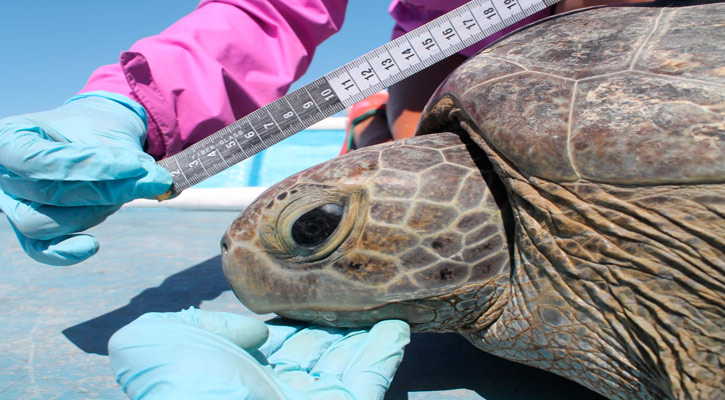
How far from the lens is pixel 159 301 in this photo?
160 cm

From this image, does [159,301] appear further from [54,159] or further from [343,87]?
[343,87]

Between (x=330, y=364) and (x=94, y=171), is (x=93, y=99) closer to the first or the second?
(x=94, y=171)

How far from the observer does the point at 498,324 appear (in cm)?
103

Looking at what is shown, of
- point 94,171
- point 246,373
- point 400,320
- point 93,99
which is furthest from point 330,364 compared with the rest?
point 93,99

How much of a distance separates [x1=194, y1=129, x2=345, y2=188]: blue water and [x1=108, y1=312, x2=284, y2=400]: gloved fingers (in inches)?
218

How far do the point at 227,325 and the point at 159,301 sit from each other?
2.79ft

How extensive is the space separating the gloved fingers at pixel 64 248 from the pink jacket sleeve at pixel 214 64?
1.46ft

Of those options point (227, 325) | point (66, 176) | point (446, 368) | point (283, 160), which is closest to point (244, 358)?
point (227, 325)

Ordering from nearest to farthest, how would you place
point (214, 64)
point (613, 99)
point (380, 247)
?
point (613, 99) → point (380, 247) → point (214, 64)

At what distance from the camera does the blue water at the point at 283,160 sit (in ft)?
20.9

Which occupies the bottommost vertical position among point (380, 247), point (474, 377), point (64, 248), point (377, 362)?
point (474, 377)

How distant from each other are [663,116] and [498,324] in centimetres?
48

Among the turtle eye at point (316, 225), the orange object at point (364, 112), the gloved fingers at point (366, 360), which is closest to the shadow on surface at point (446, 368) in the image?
the gloved fingers at point (366, 360)

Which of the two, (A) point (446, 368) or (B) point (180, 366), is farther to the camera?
(A) point (446, 368)
